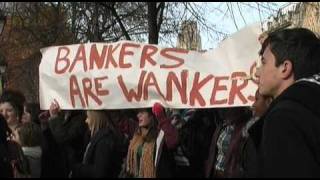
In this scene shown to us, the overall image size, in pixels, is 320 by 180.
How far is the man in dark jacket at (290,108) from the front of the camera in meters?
1.97

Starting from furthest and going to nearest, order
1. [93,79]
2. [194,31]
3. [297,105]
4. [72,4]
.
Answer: [72,4] < [194,31] < [93,79] < [297,105]

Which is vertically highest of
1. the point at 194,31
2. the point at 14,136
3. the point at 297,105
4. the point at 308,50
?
the point at 194,31

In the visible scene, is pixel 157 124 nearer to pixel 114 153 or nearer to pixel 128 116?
pixel 114 153

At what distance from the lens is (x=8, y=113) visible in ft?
17.4

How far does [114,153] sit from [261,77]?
2982mm

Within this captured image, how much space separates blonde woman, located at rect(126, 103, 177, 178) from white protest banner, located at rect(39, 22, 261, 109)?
47cm

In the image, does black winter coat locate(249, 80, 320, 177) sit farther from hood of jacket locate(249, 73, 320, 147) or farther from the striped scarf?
the striped scarf

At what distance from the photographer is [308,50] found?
2287 mm

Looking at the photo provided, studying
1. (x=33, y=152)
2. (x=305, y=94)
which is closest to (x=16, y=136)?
(x=33, y=152)

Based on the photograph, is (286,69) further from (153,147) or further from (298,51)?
(153,147)

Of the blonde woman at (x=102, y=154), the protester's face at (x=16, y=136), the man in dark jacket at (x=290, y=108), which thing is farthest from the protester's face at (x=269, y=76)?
the protester's face at (x=16, y=136)

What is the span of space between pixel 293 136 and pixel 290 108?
11 cm

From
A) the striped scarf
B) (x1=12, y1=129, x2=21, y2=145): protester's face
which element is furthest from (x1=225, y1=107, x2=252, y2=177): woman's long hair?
(x1=12, y1=129, x2=21, y2=145): protester's face

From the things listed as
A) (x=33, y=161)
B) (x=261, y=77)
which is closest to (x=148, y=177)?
(x=33, y=161)
